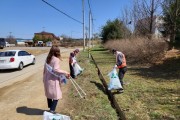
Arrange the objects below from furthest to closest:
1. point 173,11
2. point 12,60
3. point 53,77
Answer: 1. point 173,11
2. point 12,60
3. point 53,77

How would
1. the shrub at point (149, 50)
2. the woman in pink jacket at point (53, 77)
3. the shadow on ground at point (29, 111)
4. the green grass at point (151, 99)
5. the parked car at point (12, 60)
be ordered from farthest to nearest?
the shrub at point (149, 50), the parked car at point (12, 60), the shadow on ground at point (29, 111), the green grass at point (151, 99), the woman in pink jacket at point (53, 77)

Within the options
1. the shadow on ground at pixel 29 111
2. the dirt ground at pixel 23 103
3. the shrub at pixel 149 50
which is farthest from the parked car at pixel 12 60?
the shadow on ground at pixel 29 111

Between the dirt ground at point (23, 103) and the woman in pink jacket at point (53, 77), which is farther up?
the woman in pink jacket at point (53, 77)

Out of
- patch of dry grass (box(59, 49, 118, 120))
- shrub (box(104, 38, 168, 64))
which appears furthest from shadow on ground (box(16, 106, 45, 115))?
shrub (box(104, 38, 168, 64))

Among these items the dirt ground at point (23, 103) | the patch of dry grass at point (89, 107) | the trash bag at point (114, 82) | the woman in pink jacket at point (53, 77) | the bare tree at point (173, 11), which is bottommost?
the dirt ground at point (23, 103)

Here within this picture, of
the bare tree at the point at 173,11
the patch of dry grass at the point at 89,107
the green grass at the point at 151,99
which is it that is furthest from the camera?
the bare tree at the point at 173,11

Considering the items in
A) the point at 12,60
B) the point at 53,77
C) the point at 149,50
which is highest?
the point at 53,77

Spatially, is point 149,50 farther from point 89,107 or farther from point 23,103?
point 23,103

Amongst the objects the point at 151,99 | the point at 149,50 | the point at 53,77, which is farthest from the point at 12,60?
the point at 53,77

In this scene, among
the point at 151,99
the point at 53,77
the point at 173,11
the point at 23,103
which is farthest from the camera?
the point at 173,11

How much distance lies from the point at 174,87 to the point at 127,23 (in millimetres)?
35313

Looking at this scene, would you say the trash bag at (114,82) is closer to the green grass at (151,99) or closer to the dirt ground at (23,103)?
the green grass at (151,99)

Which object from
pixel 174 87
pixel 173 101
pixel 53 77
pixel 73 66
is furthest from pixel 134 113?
pixel 73 66

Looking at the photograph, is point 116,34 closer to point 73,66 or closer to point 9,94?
point 73,66
